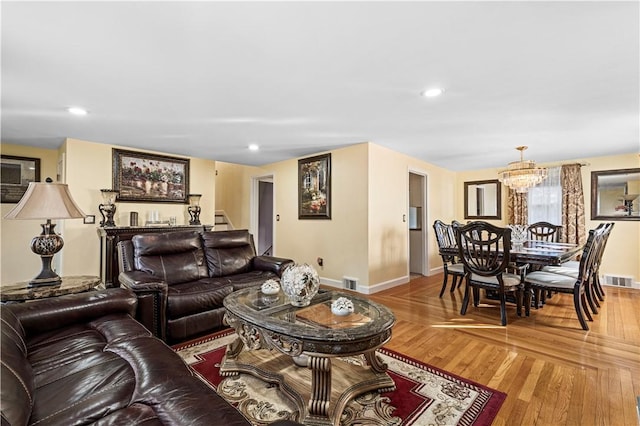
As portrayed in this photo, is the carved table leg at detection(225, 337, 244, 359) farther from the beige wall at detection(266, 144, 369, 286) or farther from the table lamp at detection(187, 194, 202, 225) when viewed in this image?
the table lamp at detection(187, 194, 202, 225)

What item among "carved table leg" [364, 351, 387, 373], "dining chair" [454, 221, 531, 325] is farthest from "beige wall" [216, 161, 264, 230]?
"carved table leg" [364, 351, 387, 373]

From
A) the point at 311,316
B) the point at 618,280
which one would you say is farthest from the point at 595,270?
the point at 311,316

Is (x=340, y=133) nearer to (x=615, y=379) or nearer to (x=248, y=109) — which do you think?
(x=248, y=109)

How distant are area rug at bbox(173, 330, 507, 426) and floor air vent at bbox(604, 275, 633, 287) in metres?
4.67

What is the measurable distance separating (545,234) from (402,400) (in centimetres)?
423

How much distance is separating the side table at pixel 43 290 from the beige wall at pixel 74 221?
200 cm

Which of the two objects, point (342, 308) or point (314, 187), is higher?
point (314, 187)

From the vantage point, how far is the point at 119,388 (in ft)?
3.70

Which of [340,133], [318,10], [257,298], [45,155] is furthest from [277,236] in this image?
[318,10]

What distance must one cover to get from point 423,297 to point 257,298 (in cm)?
267

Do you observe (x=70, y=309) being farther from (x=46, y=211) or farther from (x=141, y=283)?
(x=46, y=211)

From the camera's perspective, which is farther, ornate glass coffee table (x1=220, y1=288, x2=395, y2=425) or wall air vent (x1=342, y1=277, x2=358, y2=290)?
wall air vent (x1=342, y1=277, x2=358, y2=290)

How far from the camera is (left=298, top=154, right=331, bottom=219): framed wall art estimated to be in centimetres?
469

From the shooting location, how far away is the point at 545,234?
4559mm
